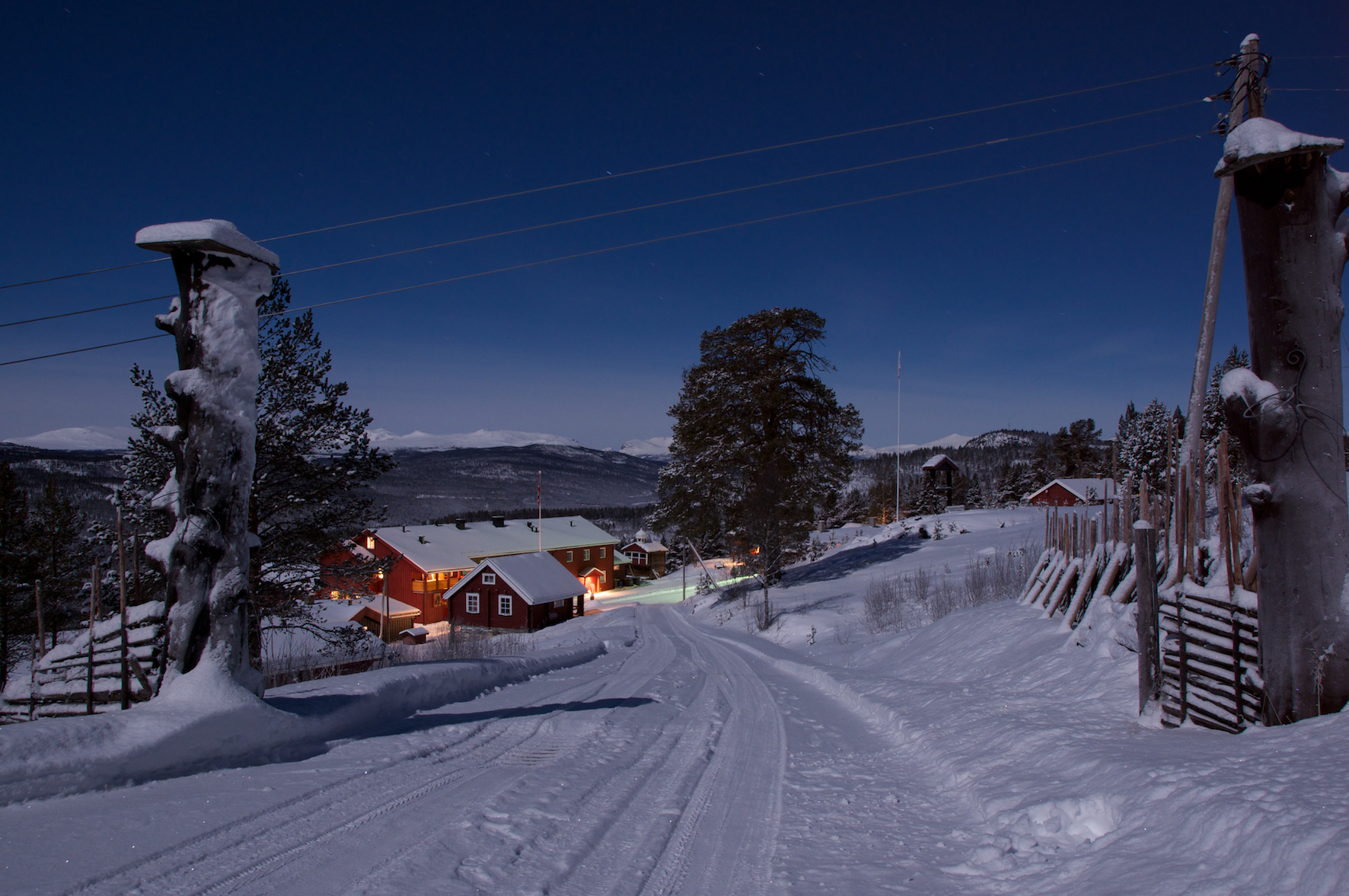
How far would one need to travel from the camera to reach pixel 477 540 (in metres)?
60.2

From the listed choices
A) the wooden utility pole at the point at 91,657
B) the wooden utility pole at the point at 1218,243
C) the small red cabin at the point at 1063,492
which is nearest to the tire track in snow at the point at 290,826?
the wooden utility pole at the point at 91,657

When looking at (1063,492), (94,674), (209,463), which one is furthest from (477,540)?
(209,463)

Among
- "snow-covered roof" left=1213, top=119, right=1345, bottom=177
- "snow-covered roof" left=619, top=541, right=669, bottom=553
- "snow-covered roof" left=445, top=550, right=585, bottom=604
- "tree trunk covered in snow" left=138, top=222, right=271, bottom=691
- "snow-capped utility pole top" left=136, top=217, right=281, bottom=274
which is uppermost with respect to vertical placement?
"snow-covered roof" left=1213, top=119, right=1345, bottom=177

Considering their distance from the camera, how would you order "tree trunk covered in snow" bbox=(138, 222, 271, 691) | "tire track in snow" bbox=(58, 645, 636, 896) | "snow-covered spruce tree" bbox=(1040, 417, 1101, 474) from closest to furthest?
"tire track in snow" bbox=(58, 645, 636, 896), "tree trunk covered in snow" bbox=(138, 222, 271, 691), "snow-covered spruce tree" bbox=(1040, 417, 1101, 474)

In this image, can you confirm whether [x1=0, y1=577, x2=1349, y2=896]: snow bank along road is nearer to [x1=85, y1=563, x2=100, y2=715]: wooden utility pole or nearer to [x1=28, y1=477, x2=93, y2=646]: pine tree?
[x1=85, y1=563, x2=100, y2=715]: wooden utility pole

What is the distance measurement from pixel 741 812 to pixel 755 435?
2177 cm

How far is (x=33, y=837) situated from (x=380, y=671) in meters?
4.07

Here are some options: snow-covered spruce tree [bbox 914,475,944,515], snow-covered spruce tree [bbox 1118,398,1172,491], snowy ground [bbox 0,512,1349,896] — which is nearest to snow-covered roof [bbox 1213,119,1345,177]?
snowy ground [bbox 0,512,1349,896]

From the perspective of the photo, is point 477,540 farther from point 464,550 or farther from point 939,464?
point 939,464

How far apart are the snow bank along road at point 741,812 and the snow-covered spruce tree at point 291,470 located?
25.9ft

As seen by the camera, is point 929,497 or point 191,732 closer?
point 191,732

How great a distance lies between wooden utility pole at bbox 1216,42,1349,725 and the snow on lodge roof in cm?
4465

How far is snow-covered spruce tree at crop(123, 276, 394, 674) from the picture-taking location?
40.3ft

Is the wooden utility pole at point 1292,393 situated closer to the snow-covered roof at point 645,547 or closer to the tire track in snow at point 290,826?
the tire track in snow at point 290,826
